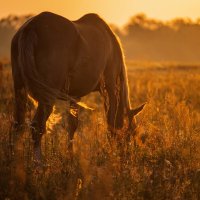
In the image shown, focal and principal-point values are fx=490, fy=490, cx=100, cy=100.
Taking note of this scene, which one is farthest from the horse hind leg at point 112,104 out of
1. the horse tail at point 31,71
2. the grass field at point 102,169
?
the horse tail at point 31,71

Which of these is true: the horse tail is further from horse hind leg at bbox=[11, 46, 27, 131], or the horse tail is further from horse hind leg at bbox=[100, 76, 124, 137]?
horse hind leg at bbox=[100, 76, 124, 137]

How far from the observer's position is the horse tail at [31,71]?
520cm

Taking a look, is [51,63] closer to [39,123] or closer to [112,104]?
[39,123]

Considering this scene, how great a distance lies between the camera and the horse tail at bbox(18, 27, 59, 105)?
17.1 feet

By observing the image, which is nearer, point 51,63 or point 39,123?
point 51,63

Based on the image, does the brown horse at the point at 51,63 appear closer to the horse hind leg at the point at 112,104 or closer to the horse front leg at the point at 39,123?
the horse front leg at the point at 39,123

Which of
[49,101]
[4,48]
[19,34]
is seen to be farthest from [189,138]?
[4,48]

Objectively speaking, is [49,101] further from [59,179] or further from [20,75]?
[59,179]

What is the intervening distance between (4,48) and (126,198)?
79.4m

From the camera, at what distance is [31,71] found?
5.20 meters

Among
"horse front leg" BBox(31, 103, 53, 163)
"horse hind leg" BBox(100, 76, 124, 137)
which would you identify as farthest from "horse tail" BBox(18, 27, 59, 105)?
"horse hind leg" BBox(100, 76, 124, 137)

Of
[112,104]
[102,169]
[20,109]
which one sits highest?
[20,109]

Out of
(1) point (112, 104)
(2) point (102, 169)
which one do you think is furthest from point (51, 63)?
(1) point (112, 104)

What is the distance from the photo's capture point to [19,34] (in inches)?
217
